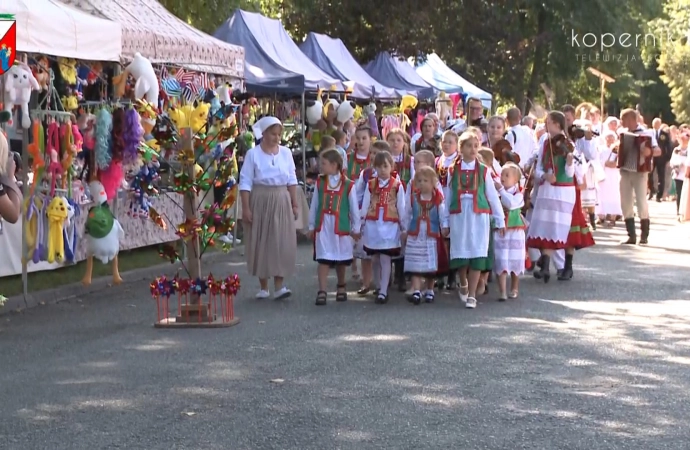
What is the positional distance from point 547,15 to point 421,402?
36.3 meters

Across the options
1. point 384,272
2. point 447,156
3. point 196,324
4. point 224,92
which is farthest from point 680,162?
point 196,324

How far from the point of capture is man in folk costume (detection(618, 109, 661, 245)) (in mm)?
18859

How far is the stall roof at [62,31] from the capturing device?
11.1 m

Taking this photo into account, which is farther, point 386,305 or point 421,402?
point 386,305

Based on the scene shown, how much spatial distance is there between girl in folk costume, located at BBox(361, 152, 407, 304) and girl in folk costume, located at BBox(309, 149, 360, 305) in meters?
0.17

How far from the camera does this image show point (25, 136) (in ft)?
40.7

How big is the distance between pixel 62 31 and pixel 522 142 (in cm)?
652

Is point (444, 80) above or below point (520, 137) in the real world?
above

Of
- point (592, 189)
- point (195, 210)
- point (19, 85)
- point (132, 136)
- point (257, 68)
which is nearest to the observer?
point (195, 210)

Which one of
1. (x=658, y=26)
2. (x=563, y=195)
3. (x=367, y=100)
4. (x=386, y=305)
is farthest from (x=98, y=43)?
(x=658, y=26)

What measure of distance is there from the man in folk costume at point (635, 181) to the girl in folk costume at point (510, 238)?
21.1 feet

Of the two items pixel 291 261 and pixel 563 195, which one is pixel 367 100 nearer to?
pixel 563 195

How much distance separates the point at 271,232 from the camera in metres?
12.5

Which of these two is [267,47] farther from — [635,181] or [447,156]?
[447,156]
